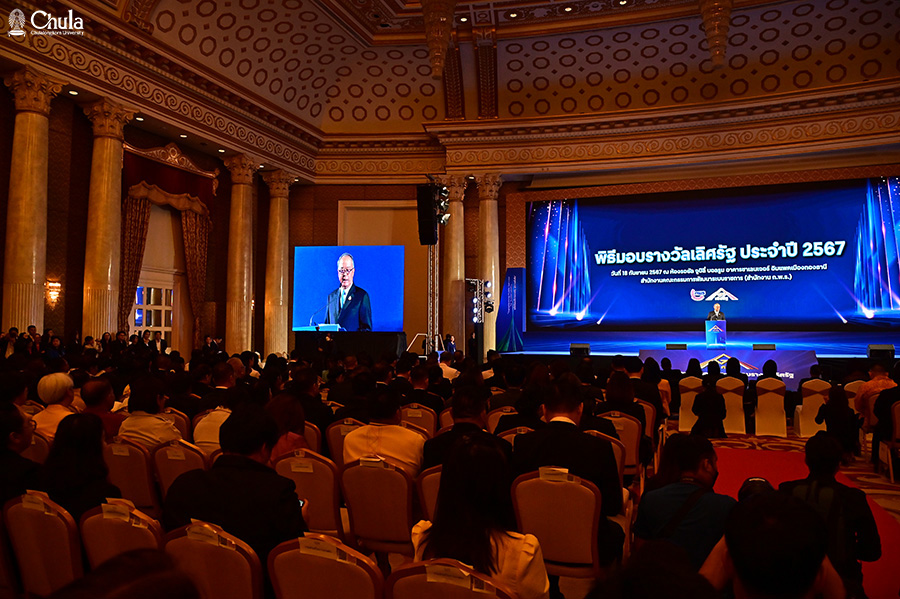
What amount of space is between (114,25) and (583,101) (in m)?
10.4

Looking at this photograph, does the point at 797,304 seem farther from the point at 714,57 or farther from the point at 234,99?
the point at 234,99

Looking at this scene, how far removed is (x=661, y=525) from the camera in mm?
2418

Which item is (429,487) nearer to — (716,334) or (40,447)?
(40,447)

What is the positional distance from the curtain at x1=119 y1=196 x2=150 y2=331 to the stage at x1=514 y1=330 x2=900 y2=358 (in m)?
9.08

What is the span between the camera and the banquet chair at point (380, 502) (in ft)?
10.1

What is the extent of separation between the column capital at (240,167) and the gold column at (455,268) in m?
4.64

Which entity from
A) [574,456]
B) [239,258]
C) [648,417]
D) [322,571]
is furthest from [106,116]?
[322,571]

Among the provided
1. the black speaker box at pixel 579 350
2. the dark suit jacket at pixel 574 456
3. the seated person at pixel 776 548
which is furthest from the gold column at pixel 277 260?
the seated person at pixel 776 548

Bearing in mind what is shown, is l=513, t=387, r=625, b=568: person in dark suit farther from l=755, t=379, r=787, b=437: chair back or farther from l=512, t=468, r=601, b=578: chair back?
l=755, t=379, r=787, b=437: chair back

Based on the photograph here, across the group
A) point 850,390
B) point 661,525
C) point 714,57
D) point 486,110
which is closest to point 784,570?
point 661,525

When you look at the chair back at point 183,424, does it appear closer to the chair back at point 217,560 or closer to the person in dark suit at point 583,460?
the person in dark suit at point 583,460

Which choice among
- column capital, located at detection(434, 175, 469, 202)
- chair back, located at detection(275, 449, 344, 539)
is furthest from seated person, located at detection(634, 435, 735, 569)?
column capital, located at detection(434, 175, 469, 202)

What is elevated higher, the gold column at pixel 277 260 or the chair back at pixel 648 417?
the gold column at pixel 277 260

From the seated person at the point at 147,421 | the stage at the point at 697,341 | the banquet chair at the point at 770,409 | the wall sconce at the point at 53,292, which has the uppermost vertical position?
the wall sconce at the point at 53,292
